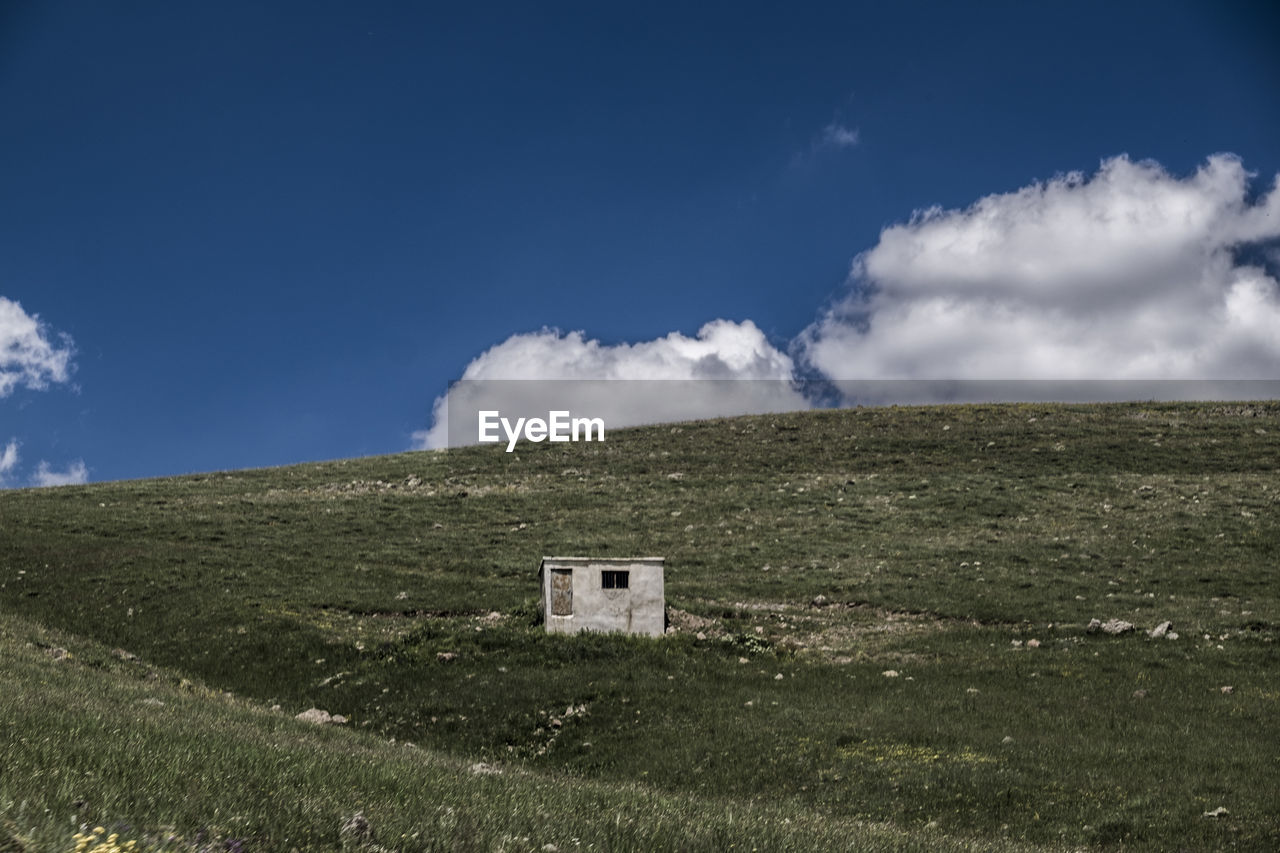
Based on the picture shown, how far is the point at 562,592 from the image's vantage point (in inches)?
1189

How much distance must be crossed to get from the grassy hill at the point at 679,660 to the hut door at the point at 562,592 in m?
1.46

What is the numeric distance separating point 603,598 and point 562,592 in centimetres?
126

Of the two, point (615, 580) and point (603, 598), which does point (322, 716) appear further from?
point (615, 580)

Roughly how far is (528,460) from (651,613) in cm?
4502

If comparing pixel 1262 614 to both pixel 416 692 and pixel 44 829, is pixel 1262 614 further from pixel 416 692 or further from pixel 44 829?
pixel 44 829

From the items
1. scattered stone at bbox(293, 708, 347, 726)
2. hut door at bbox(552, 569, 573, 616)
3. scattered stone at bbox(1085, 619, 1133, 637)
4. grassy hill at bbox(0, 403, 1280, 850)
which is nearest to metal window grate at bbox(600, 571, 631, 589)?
hut door at bbox(552, 569, 573, 616)

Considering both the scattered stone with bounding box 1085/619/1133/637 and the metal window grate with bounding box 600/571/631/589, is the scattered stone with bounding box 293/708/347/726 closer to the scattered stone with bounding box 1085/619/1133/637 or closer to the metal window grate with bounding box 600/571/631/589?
the metal window grate with bounding box 600/571/631/589

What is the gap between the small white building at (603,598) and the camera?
30031 mm

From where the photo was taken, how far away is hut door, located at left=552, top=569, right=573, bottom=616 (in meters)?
30.1

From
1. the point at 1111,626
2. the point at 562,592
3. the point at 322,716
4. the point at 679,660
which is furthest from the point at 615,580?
the point at 1111,626

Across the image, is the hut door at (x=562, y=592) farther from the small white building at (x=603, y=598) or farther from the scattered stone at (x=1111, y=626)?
the scattered stone at (x=1111, y=626)

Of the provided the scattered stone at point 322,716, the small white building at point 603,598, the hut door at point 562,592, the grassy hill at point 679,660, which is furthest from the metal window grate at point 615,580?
the scattered stone at point 322,716

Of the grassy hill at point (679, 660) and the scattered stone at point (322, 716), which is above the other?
the grassy hill at point (679, 660)

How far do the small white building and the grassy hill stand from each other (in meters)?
Answer: 1.18
